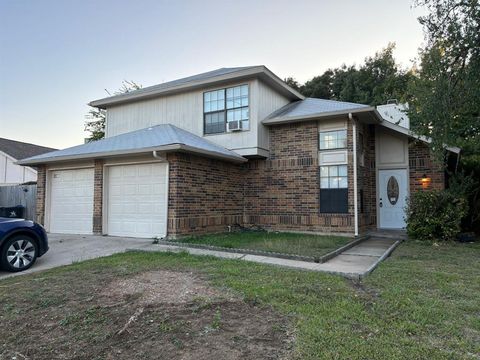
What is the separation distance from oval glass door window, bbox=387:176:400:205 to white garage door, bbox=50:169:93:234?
35.1 feet

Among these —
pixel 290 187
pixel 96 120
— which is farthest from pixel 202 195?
pixel 96 120

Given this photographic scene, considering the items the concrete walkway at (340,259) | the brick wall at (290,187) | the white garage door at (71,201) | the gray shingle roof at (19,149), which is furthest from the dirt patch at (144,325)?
the gray shingle roof at (19,149)

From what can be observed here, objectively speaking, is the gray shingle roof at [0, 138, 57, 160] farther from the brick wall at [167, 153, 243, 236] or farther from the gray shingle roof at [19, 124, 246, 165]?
the brick wall at [167, 153, 243, 236]

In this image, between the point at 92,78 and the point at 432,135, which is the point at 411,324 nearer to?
the point at 432,135

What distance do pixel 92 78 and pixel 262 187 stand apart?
9483 millimetres

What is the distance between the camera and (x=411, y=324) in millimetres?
3367

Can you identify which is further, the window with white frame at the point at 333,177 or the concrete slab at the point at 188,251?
the window with white frame at the point at 333,177

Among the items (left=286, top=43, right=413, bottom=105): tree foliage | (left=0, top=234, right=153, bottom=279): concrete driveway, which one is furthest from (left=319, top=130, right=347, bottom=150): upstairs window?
(left=286, top=43, right=413, bottom=105): tree foliage

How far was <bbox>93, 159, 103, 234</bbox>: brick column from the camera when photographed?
34.6ft

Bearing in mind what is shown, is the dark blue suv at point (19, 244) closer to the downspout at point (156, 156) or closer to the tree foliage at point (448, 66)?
the downspout at point (156, 156)

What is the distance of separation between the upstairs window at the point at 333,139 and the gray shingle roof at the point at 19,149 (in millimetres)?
21722

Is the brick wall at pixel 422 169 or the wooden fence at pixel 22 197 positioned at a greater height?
the brick wall at pixel 422 169

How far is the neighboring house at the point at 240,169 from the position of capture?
9984 mm

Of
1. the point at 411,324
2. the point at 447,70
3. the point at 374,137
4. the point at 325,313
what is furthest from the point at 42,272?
the point at 374,137
